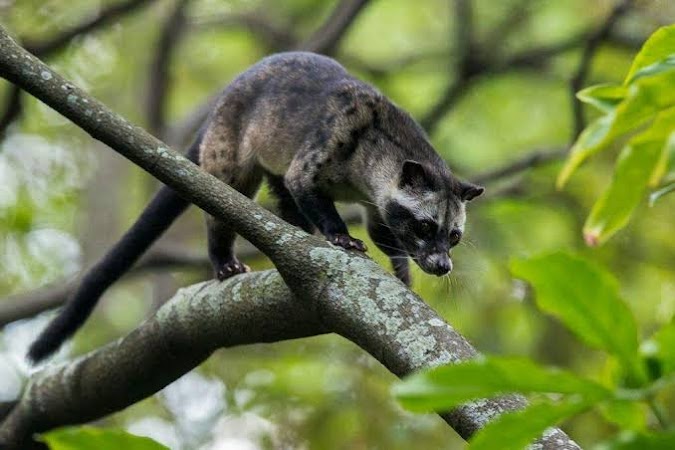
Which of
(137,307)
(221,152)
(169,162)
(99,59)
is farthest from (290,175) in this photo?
(137,307)

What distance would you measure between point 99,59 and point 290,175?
242 inches

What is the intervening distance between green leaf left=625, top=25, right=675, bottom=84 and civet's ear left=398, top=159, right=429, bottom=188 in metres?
4.09

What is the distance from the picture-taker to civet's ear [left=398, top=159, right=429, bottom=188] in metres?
5.63

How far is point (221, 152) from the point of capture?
5848mm

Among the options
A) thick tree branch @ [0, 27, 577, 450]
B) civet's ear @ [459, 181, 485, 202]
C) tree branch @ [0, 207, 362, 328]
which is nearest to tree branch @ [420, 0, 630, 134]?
tree branch @ [0, 207, 362, 328]

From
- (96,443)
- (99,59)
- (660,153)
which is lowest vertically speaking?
(99,59)

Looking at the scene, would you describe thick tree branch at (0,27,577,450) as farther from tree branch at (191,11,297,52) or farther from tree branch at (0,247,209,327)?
tree branch at (191,11,297,52)

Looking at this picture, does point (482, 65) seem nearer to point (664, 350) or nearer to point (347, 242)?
point (347, 242)

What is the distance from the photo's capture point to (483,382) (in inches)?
44.4

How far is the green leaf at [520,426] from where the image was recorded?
45.6 inches

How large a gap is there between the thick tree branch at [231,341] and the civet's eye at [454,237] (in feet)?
5.10

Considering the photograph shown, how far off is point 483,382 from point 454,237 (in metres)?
4.49

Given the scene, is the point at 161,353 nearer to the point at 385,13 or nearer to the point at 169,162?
the point at 169,162

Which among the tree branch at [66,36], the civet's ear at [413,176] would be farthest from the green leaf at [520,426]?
the tree branch at [66,36]
